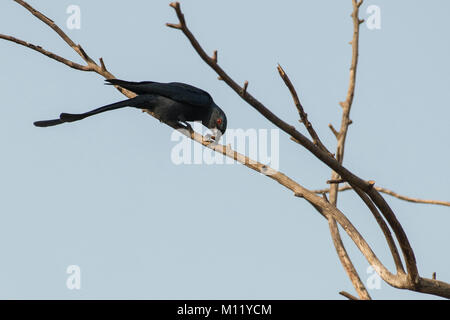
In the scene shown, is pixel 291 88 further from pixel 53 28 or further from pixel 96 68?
pixel 53 28

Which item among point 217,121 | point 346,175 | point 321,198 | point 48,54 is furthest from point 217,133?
point 346,175

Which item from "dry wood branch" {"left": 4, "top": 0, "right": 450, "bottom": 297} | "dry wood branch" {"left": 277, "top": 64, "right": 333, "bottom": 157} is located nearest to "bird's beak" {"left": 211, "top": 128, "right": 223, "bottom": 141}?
"dry wood branch" {"left": 4, "top": 0, "right": 450, "bottom": 297}

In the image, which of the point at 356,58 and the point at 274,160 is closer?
the point at 274,160

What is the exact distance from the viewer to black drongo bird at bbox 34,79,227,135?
8094 millimetres

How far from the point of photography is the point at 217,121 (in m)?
9.28

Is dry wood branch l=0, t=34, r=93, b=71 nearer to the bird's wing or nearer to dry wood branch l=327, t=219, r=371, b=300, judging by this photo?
the bird's wing

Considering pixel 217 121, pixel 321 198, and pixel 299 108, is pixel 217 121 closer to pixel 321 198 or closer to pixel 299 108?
pixel 321 198

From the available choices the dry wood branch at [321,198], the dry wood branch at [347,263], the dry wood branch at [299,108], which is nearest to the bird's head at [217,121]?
the dry wood branch at [321,198]

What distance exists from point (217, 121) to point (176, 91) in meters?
0.81

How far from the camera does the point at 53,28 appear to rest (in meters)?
8.21
